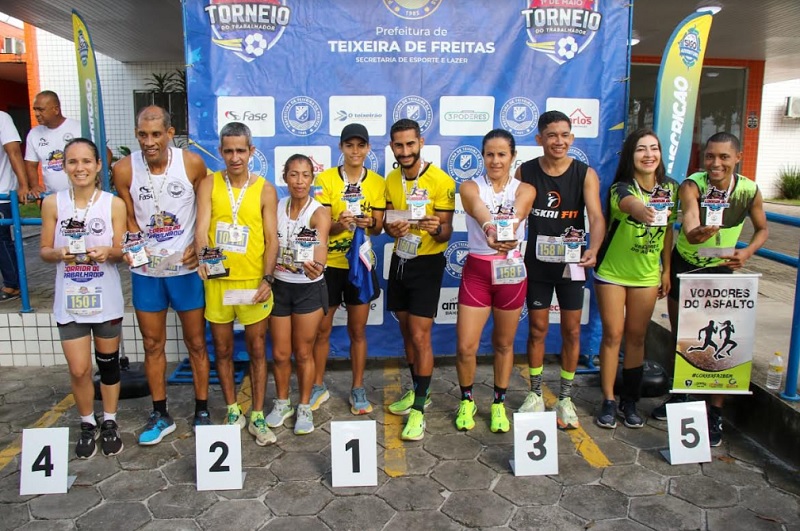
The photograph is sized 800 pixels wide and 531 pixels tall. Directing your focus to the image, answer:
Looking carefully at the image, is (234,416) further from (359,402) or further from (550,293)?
(550,293)

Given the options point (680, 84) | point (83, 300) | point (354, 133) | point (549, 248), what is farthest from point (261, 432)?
point (680, 84)

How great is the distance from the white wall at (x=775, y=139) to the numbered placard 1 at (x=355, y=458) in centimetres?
1604

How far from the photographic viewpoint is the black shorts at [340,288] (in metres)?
3.93

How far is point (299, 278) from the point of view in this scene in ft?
12.0

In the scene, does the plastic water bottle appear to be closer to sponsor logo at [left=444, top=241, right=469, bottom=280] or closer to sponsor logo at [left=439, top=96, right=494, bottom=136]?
sponsor logo at [left=444, top=241, right=469, bottom=280]

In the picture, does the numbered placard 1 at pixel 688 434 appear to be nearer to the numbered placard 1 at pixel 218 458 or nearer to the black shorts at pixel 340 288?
the black shorts at pixel 340 288

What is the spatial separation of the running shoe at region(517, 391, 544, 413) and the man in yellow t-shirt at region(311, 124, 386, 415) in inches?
41.8

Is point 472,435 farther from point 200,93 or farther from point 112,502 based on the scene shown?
point 200,93

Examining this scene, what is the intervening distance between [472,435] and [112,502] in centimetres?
211

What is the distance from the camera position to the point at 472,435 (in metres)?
3.87

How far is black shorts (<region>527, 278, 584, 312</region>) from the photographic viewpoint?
12.7ft

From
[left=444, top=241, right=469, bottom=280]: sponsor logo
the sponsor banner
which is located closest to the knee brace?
[left=444, top=241, right=469, bottom=280]: sponsor logo

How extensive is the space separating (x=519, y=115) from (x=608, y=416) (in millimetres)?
2353

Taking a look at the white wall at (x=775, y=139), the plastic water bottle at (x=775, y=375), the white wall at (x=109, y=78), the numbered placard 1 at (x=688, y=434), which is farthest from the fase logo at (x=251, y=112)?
the white wall at (x=775, y=139)
